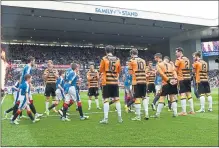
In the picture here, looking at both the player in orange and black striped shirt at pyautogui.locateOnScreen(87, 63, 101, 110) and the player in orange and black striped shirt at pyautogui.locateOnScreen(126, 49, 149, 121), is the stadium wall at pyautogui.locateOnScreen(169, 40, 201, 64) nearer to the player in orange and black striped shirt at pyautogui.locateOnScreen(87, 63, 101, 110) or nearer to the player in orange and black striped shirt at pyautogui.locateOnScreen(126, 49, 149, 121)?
the player in orange and black striped shirt at pyautogui.locateOnScreen(87, 63, 101, 110)

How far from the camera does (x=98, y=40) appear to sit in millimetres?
51812

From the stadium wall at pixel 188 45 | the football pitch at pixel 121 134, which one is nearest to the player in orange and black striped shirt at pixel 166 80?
the football pitch at pixel 121 134

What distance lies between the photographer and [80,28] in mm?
42250

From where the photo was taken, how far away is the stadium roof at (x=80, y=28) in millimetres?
35500

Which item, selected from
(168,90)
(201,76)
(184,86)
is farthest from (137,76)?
(201,76)

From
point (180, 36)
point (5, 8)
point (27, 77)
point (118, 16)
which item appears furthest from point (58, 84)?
point (180, 36)

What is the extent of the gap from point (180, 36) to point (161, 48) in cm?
744

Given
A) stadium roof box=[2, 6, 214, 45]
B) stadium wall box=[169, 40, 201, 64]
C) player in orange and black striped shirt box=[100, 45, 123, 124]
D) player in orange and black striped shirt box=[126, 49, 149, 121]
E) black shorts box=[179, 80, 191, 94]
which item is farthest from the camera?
stadium wall box=[169, 40, 201, 64]

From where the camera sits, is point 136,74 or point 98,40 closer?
point 136,74

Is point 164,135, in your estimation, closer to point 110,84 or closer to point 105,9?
point 110,84

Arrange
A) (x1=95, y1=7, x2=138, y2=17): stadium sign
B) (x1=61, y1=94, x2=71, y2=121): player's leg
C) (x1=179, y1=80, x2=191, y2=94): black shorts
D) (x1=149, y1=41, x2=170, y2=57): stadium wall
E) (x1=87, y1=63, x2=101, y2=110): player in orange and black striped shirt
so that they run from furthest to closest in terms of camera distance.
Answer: (x1=149, y1=41, x2=170, y2=57): stadium wall
(x1=95, y1=7, x2=138, y2=17): stadium sign
(x1=87, y1=63, x2=101, y2=110): player in orange and black striped shirt
(x1=179, y1=80, x2=191, y2=94): black shorts
(x1=61, y1=94, x2=71, y2=121): player's leg

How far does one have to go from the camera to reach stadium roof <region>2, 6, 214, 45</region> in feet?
116

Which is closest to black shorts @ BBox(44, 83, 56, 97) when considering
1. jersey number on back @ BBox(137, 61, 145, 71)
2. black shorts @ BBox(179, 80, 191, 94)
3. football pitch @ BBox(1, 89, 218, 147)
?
football pitch @ BBox(1, 89, 218, 147)

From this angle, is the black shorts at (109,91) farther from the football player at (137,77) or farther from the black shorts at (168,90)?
the black shorts at (168,90)
